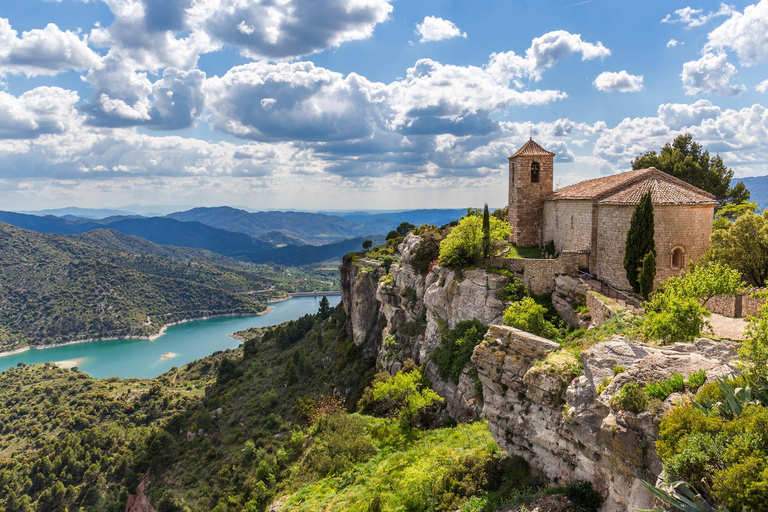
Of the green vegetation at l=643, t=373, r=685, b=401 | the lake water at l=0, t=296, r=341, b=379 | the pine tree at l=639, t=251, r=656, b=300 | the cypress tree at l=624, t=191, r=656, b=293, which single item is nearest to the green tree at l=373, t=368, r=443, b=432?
the pine tree at l=639, t=251, r=656, b=300

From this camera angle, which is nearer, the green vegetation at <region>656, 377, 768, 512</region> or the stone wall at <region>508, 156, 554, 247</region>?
the green vegetation at <region>656, 377, 768, 512</region>

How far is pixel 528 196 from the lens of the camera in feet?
119

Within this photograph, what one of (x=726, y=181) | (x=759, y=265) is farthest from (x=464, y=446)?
(x=726, y=181)

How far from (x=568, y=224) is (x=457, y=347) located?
41.3 feet

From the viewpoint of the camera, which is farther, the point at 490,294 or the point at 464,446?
the point at 490,294

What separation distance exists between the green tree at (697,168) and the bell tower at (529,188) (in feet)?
54.2

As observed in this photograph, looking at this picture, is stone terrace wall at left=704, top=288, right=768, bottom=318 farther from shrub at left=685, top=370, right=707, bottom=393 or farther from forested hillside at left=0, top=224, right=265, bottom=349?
forested hillside at left=0, top=224, right=265, bottom=349

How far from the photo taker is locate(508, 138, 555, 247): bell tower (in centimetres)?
3562

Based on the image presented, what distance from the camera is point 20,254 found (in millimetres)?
199875

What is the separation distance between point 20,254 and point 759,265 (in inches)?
10428

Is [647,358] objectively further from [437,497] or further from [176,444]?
[176,444]

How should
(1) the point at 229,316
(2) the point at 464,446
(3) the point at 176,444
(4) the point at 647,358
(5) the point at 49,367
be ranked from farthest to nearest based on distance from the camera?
(1) the point at 229,316, (5) the point at 49,367, (3) the point at 176,444, (2) the point at 464,446, (4) the point at 647,358

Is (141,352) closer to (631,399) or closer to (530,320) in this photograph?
(530,320)

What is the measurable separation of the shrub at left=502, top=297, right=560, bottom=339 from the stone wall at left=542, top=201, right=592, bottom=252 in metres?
8.25
